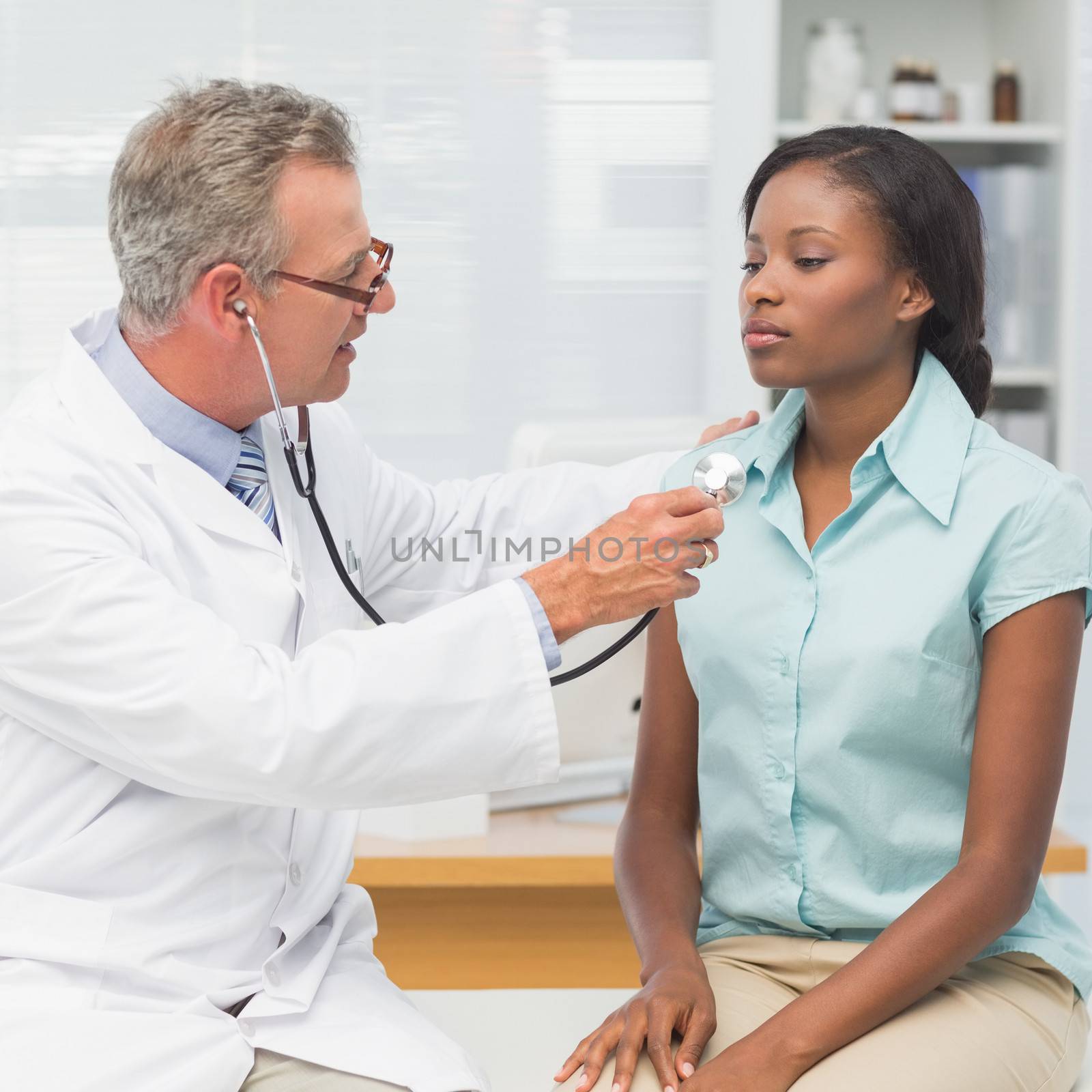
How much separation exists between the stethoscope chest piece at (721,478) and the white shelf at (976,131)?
1.93 m

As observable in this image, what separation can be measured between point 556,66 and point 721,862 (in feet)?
8.80

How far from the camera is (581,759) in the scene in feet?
6.70

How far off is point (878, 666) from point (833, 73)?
232cm

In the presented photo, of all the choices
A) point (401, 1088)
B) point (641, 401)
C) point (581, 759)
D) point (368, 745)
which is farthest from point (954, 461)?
point (641, 401)

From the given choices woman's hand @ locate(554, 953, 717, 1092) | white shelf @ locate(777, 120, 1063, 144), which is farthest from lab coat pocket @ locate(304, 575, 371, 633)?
white shelf @ locate(777, 120, 1063, 144)

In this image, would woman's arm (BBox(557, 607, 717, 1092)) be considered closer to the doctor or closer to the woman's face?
the doctor

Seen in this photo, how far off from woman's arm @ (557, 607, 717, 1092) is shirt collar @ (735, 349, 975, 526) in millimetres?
197

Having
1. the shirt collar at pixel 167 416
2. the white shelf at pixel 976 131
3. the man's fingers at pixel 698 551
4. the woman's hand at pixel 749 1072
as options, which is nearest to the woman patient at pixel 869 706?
the woman's hand at pixel 749 1072

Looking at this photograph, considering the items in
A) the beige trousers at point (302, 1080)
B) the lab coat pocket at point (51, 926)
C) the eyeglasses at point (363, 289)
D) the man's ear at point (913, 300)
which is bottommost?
the beige trousers at point (302, 1080)

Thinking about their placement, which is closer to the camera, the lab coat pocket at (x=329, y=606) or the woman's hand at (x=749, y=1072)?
the woman's hand at (x=749, y=1072)

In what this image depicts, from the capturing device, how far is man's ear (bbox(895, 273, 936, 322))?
48.7 inches

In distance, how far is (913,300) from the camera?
124 cm

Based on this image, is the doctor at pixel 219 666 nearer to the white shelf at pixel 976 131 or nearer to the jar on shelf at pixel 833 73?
the white shelf at pixel 976 131

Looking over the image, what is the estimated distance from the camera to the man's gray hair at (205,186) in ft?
3.98
